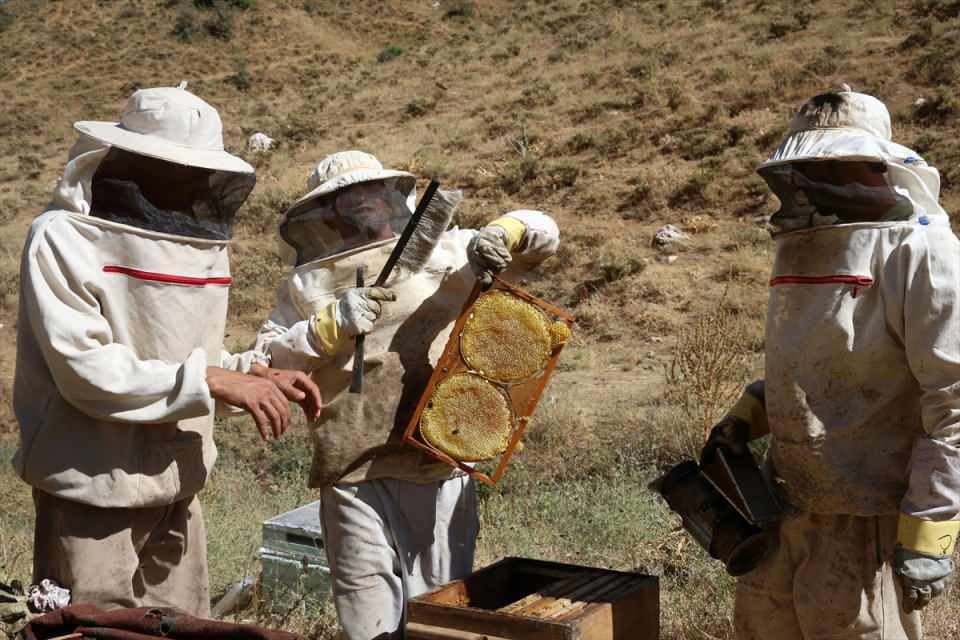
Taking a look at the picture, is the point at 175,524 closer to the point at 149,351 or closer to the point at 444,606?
the point at 149,351

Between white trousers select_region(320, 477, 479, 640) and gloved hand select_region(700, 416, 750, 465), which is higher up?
gloved hand select_region(700, 416, 750, 465)

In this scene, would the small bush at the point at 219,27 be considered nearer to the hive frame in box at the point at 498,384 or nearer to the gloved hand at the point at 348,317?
the gloved hand at the point at 348,317

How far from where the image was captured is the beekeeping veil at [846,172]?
2.89m

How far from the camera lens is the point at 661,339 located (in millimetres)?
12000

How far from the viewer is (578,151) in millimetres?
18172

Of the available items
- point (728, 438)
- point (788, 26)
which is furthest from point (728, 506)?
point (788, 26)

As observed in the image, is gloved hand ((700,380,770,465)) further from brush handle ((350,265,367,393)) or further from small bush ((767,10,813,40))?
small bush ((767,10,813,40))

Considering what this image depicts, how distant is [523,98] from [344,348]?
18.4 m

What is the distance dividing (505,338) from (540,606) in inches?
36.4

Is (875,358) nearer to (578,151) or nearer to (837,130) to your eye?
(837,130)

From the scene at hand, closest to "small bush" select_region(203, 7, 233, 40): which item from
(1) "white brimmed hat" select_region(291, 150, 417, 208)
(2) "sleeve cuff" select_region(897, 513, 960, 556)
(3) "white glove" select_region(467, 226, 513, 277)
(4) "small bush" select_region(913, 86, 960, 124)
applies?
(4) "small bush" select_region(913, 86, 960, 124)

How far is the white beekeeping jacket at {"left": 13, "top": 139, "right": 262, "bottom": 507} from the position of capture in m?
2.93

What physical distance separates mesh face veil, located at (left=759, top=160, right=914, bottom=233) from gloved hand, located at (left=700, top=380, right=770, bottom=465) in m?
0.69

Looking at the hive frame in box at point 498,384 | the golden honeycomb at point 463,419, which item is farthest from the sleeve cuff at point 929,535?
A: the golden honeycomb at point 463,419
